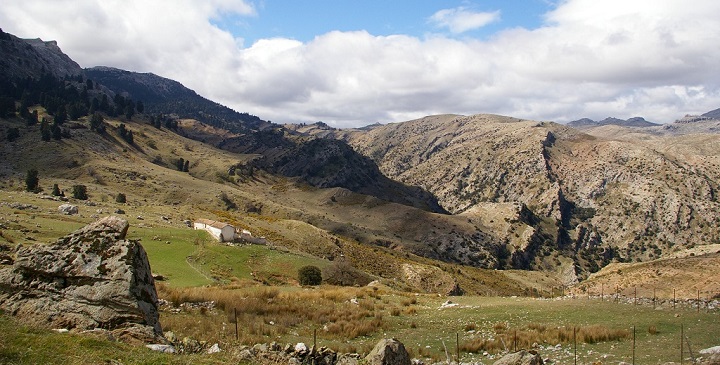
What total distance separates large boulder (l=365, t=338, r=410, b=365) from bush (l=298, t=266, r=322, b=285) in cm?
3343

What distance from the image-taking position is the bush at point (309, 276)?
4506 cm

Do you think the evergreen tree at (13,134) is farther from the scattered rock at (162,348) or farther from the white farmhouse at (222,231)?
the scattered rock at (162,348)

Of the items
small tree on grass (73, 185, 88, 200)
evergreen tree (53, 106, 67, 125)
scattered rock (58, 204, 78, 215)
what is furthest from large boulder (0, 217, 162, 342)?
evergreen tree (53, 106, 67, 125)

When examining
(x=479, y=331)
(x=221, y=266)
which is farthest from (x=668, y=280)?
(x=221, y=266)

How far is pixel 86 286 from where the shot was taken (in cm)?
1143

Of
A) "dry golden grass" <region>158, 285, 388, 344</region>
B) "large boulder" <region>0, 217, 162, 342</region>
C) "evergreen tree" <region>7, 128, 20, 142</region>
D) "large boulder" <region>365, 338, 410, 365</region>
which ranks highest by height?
"evergreen tree" <region>7, 128, 20, 142</region>

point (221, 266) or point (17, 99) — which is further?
point (17, 99)

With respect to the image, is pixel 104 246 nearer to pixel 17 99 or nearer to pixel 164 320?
pixel 164 320

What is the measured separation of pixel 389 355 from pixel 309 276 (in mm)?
34098

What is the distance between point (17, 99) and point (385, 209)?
150m

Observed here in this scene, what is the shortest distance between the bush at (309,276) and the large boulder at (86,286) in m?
33.3

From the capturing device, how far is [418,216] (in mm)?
154875

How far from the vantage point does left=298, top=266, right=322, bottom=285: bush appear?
45.1m

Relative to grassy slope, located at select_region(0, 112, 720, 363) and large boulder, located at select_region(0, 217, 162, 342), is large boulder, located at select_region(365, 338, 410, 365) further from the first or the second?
large boulder, located at select_region(0, 217, 162, 342)
